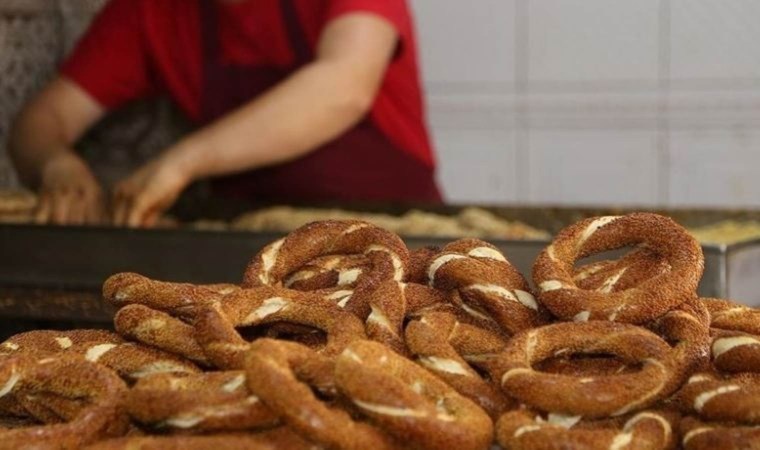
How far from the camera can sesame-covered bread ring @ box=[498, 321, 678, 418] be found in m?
0.83

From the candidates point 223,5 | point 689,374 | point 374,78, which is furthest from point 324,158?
point 689,374

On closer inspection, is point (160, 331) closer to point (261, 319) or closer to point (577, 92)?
point (261, 319)

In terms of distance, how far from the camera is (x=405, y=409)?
0.79 m

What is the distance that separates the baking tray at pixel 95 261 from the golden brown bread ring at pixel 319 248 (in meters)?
0.77

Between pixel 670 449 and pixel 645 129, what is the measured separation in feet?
10.2

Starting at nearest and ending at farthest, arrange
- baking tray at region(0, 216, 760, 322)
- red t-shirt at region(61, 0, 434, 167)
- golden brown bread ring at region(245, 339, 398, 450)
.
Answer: golden brown bread ring at region(245, 339, 398, 450) < baking tray at region(0, 216, 760, 322) < red t-shirt at region(61, 0, 434, 167)

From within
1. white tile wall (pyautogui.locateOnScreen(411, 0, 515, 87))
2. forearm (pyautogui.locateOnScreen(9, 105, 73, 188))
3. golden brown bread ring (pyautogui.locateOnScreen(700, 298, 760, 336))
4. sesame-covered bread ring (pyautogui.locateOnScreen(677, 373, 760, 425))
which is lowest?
forearm (pyautogui.locateOnScreen(9, 105, 73, 188))

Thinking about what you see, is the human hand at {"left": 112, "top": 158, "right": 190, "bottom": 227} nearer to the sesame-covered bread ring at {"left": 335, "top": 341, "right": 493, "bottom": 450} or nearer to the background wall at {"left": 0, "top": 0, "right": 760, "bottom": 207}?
the background wall at {"left": 0, "top": 0, "right": 760, "bottom": 207}

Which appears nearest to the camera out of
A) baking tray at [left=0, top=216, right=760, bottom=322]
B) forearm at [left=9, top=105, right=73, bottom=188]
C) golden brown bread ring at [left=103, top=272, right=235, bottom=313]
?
golden brown bread ring at [left=103, top=272, right=235, bottom=313]

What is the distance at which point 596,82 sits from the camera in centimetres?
391

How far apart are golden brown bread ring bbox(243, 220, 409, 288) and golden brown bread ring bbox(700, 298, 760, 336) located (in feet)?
0.89

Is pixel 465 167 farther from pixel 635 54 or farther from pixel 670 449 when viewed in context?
pixel 670 449

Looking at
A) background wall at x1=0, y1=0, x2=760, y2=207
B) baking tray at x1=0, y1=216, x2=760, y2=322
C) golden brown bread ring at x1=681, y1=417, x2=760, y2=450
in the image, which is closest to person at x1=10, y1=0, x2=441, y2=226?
background wall at x1=0, y1=0, x2=760, y2=207

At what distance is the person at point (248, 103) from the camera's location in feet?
9.92
